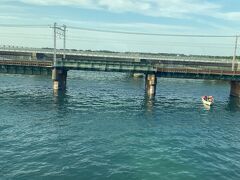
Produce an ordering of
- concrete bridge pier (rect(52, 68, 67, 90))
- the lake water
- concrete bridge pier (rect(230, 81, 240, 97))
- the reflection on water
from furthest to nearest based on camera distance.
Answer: concrete bridge pier (rect(230, 81, 240, 97)), concrete bridge pier (rect(52, 68, 67, 90)), the reflection on water, the lake water

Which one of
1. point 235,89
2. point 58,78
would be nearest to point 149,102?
point 58,78

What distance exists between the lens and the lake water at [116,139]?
122 feet

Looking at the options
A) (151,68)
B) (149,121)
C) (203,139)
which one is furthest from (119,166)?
(151,68)

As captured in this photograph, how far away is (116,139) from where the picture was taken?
49719 millimetres

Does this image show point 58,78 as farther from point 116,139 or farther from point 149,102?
point 116,139

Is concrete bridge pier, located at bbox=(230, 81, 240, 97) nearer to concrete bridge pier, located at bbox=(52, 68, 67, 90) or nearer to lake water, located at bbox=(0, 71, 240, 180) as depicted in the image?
lake water, located at bbox=(0, 71, 240, 180)

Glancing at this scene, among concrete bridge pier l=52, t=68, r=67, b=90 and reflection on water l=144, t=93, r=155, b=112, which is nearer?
reflection on water l=144, t=93, r=155, b=112

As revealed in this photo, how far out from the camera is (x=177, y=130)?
188 ft

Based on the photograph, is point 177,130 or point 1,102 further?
point 1,102

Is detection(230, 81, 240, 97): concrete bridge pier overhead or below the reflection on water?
overhead

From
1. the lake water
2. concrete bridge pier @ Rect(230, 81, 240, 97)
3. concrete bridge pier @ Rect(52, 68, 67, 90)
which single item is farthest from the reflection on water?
concrete bridge pier @ Rect(230, 81, 240, 97)

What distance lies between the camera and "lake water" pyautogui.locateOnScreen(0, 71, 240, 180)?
3719cm

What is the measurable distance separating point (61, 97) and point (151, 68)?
99.3ft

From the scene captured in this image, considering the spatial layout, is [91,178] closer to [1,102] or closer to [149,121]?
[149,121]
